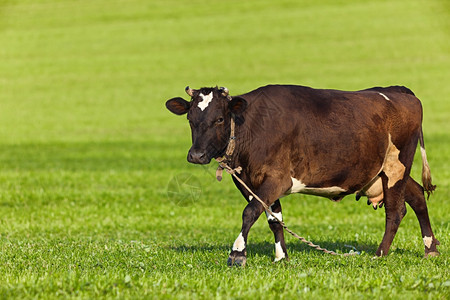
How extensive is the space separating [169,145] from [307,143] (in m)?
25.2

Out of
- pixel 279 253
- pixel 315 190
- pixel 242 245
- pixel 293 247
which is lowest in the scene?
pixel 293 247

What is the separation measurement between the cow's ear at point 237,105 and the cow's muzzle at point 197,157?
87 cm

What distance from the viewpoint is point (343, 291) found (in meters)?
7.61

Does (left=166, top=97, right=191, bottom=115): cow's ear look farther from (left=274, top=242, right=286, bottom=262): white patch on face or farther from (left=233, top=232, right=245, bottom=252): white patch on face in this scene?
(left=274, top=242, right=286, bottom=262): white patch on face

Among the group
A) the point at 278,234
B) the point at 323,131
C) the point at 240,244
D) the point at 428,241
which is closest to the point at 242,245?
the point at 240,244

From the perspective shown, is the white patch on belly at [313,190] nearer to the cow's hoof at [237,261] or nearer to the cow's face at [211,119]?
the cow's face at [211,119]

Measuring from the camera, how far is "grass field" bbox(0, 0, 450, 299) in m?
8.44

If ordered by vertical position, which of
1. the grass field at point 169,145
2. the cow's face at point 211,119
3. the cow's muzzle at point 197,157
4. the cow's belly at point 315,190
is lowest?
the grass field at point 169,145

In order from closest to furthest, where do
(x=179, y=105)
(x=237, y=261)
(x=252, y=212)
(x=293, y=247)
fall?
(x=237, y=261)
(x=252, y=212)
(x=179, y=105)
(x=293, y=247)

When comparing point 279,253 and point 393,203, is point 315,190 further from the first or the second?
point 393,203

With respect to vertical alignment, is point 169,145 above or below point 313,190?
below

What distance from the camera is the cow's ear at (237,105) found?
32.7 ft

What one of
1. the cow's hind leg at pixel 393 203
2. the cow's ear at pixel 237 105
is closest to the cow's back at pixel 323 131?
the cow's ear at pixel 237 105

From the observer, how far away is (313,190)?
34.9 ft
